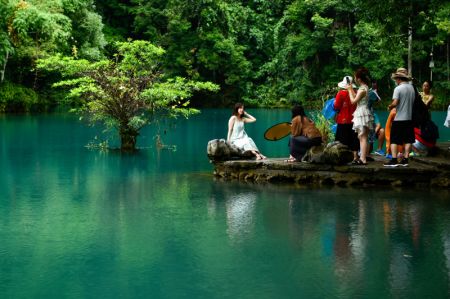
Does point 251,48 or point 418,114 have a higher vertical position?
point 251,48

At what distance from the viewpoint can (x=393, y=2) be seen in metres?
14.0

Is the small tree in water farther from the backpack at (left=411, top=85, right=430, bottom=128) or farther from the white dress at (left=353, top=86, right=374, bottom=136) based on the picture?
the backpack at (left=411, top=85, right=430, bottom=128)

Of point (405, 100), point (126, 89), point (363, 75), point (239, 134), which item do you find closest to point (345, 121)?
point (363, 75)

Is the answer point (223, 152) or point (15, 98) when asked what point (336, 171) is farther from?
point (15, 98)

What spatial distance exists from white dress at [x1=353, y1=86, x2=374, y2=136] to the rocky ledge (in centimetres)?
51

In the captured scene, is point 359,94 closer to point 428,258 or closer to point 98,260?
point 428,258

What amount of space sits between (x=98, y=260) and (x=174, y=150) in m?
12.2

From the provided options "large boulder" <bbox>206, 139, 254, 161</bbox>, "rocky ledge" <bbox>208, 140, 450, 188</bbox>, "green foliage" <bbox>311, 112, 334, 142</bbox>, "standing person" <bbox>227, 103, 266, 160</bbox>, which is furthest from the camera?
"green foliage" <bbox>311, 112, 334, 142</bbox>

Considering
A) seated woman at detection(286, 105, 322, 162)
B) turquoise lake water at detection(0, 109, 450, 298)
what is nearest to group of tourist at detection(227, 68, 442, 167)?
seated woman at detection(286, 105, 322, 162)

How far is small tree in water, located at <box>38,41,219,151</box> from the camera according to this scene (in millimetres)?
17438

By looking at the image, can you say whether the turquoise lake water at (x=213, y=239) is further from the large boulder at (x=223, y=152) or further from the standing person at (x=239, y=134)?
the standing person at (x=239, y=134)

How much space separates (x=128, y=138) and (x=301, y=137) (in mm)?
7353

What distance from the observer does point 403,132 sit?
11203 millimetres

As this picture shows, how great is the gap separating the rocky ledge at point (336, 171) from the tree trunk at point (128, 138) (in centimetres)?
641
